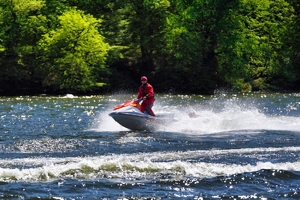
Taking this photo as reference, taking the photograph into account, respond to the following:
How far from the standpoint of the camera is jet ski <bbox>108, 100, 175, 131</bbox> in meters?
22.3

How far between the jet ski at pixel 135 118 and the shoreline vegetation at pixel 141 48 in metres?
26.3

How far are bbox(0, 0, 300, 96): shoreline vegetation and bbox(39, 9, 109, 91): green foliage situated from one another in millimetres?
81

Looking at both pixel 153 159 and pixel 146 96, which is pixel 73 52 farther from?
pixel 153 159

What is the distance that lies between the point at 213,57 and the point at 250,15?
6284mm

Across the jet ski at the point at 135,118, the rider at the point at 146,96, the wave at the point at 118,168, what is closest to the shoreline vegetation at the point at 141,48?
the rider at the point at 146,96

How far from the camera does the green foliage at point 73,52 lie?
162 ft

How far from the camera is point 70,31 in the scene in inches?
1998

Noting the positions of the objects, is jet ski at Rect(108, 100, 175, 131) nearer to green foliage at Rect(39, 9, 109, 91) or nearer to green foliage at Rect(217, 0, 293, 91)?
green foliage at Rect(39, 9, 109, 91)

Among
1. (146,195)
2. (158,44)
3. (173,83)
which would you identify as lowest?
(146,195)

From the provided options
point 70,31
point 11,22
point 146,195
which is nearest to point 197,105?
point 70,31

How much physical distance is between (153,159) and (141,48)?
39.5 m

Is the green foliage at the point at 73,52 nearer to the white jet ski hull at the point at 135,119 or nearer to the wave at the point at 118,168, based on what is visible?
the white jet ski hull at the point at 135,119

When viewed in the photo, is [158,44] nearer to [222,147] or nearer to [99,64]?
[99,64]

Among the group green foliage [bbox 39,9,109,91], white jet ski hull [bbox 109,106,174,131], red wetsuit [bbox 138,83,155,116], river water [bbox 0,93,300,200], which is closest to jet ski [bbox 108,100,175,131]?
white jet ski hull [bbox 109,106,174,131]
